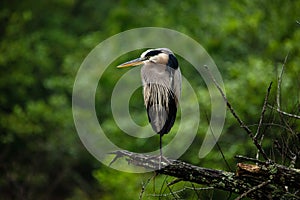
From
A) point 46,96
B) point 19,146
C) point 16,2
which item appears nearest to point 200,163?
point 19,146

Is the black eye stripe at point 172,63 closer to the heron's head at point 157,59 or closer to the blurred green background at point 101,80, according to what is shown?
the heron's head at point 157,59

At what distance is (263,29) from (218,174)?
9879 millimetres

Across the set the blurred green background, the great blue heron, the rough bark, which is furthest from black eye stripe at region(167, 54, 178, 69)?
the blurred green background

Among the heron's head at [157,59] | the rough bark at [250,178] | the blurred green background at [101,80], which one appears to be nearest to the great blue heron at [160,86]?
the heron's head at [157,59]

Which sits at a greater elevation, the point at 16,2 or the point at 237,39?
the point at 16,2

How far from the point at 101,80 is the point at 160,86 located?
1035 centimetres

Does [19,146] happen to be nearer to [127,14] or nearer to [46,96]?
[46,96]

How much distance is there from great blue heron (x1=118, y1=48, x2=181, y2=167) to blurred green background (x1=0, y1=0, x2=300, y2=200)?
3.79m

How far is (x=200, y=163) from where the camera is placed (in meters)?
10.5

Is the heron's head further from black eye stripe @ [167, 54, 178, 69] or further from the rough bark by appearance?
the rough bark

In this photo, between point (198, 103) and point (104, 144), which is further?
point (104, 144)

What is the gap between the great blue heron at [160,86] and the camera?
5.02 meters

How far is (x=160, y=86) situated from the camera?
5.04m

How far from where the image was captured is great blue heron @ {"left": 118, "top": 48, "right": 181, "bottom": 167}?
502cm
